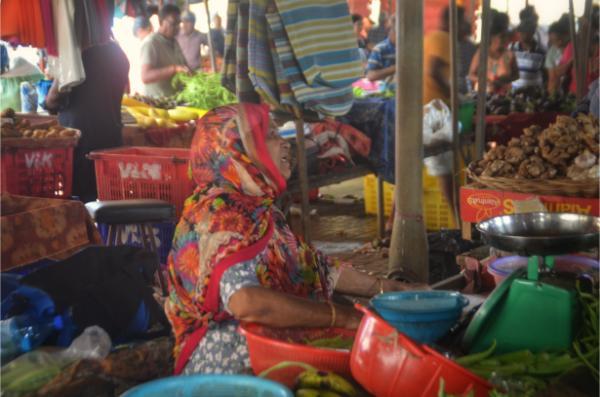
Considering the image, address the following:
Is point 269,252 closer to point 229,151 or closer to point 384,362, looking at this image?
point 229,151

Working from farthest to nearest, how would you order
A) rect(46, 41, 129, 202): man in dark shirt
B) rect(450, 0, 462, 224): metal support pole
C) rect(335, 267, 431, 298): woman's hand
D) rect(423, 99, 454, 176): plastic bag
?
rect(423, 99, 454, 176): plastic bag
rect(450, 0, 462, 224): metal support pole
rect(46, 41, 129, 202): man in dark shirt
rect(335, 267, 431, 298): woman's hand

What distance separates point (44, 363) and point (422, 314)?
1584 millimetres

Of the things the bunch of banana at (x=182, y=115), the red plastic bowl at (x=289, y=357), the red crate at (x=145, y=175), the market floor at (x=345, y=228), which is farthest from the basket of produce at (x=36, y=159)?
the red plastic bowl at (x=289, y=357)

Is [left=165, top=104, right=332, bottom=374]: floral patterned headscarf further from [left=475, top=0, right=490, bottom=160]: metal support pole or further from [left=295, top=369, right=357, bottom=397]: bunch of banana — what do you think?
[left=475, top=0, right=490, bottom=160]: metal support pole

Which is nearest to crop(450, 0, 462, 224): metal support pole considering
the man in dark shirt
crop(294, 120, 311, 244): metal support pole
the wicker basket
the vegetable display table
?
crop(294, 120, 311, 244): metal support pole

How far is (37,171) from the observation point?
4312mm

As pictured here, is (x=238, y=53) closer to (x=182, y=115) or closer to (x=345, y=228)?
(x=182, y=115)

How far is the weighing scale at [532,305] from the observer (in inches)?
65.1

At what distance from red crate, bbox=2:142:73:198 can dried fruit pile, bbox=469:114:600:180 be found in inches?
99.2

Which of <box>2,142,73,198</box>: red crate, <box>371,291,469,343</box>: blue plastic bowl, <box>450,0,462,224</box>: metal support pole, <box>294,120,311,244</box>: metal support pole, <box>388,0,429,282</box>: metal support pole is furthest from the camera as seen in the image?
<box>450,0,462,224</box>: metal support pole

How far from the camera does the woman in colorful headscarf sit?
224 centimetres

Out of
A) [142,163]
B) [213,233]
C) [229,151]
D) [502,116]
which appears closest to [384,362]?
[213,233]

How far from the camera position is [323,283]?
111 inches

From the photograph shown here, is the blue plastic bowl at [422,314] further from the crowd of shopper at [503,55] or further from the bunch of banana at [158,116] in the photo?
the crowd of shopper at [503,55]
